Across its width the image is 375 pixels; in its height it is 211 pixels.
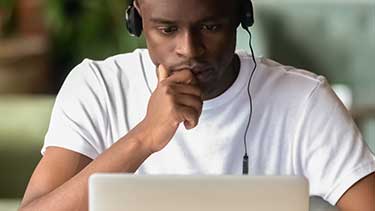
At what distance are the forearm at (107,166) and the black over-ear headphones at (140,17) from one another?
0.63ft

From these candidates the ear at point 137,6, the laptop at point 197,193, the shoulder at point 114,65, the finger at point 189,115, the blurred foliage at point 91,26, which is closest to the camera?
the laptop at point 197,193

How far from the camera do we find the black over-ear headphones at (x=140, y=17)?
1.47 m

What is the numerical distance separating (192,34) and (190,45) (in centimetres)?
2

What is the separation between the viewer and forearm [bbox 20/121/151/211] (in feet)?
4.48

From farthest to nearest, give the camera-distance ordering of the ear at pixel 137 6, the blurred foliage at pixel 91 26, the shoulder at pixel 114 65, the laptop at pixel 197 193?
the blurred foliage at pixel 91 26, the shoulder at pixel 114 65, the ear at pixel 137 6, the laptop at pixel 197 193

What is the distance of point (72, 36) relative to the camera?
13.0 feet

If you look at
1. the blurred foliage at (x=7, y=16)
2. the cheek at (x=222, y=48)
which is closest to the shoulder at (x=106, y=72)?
the cheek at (x=222, y=48)

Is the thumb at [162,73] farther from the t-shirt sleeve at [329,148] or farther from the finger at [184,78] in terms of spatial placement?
the t-shirt sleeve at [329,148]

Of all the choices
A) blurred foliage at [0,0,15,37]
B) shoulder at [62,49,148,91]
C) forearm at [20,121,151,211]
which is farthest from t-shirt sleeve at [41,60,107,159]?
blurred foliage at [0,0,15,37]

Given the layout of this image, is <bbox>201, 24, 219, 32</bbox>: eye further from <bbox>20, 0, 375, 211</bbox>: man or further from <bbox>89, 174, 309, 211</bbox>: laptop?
<bbox>89, 174, 309, 211</bbox>: laptop

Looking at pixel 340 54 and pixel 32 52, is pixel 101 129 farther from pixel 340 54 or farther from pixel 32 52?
pixel 32 52

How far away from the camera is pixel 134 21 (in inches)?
58.5

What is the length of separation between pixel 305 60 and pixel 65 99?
219cm

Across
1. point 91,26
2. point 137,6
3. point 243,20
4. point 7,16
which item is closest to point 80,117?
point 137,6
